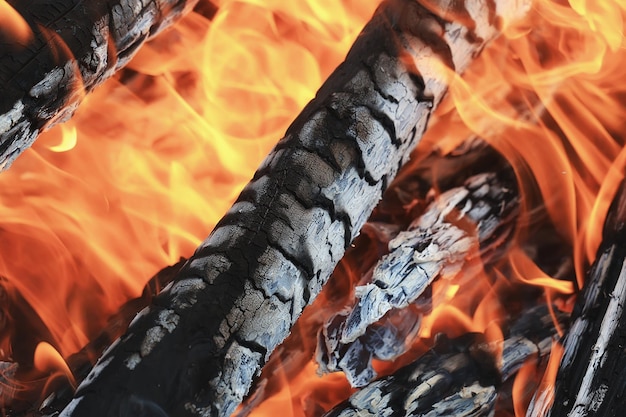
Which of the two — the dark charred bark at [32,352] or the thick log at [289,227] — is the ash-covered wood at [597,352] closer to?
the thick log at [289,227]

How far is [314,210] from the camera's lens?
1448 millimetres

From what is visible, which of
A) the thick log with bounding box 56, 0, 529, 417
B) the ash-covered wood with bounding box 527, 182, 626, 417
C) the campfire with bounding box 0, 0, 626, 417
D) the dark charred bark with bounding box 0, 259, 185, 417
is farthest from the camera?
the dark charred bark with bounding box 0, 259, 185, 417

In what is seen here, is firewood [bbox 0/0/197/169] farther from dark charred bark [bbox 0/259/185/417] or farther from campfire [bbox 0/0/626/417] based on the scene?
dark charred bark [bbox 0/259/185/417]

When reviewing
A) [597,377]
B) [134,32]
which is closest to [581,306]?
[597,377]

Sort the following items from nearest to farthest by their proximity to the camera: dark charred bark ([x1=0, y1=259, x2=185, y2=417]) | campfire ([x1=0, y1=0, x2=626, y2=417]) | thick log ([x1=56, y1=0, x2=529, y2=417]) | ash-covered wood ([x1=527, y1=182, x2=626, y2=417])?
1. thick log ([x1=56, y1=0, x2=529, y2=417])
2. campfire ([x1=0, y1=0, x2=626, y2=417])
3. ash-covered wood ([x1=527, y1=182, x2=626, y2=417])
4. dark charred bark ([x1=0, y1=259, x2=185, y2=417])

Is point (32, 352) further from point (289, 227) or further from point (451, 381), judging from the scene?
point (451, 381)

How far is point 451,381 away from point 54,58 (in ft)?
3.88

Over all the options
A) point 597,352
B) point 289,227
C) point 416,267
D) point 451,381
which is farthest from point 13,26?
point 597,352

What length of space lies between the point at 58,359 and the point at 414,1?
4.26 feet

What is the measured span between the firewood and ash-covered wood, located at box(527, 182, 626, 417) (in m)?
1.34

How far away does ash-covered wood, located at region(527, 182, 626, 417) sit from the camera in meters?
1.58

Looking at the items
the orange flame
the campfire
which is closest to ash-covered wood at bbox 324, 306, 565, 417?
the campfire

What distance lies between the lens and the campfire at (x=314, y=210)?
1383 millimetres

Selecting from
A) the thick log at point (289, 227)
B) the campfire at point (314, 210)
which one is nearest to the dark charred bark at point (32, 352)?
the campfire at point (314, 210)
